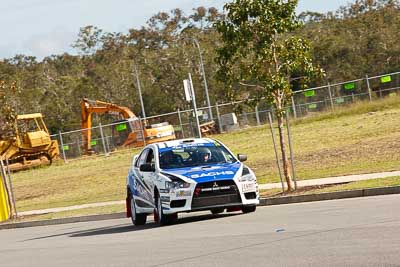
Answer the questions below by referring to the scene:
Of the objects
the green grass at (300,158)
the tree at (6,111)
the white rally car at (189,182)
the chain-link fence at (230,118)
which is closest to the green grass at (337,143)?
the green grass at (300,158)

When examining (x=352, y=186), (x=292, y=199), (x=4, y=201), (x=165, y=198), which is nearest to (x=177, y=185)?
(x=165, y=198)

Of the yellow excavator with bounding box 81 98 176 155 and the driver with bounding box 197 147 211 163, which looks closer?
the driver with bounding box 197 147 211 163

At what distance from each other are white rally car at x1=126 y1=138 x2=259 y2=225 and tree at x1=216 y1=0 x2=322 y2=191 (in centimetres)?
311

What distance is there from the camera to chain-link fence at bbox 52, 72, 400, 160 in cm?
5578

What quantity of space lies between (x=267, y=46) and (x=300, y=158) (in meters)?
10.8

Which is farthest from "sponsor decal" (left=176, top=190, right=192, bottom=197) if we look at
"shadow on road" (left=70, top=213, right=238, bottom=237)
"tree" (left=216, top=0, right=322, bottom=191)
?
"tree" (left=216, top=0, right=322, bottom=191)

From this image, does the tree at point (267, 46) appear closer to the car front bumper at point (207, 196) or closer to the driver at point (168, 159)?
the driver at point (168, 159)

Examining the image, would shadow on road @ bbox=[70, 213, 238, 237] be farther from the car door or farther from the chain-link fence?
the chain-link fence

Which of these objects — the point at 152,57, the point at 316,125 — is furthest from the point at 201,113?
the point at 152,57

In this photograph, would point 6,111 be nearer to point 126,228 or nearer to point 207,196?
point 126,228

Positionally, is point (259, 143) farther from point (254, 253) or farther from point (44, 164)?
point (254, 253)

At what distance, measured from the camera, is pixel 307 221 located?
15648 mm

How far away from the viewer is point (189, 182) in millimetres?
18328

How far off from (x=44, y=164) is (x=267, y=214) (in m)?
37.5
